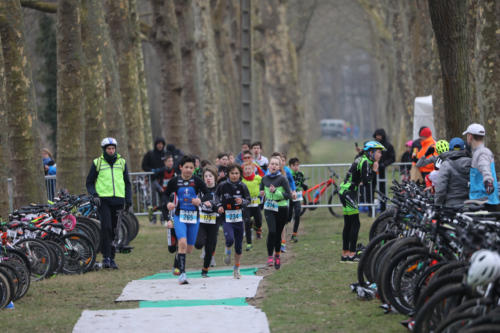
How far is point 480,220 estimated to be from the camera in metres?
8.21

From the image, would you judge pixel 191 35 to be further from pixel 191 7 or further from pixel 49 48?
pixel 49 48

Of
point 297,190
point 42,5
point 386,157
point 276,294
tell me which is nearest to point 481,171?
point 276,294

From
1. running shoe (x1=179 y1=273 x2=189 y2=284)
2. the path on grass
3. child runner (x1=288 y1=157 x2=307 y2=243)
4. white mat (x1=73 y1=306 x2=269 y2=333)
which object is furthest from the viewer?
child runner (x1=288 y1=157 x2=307 y2=243)

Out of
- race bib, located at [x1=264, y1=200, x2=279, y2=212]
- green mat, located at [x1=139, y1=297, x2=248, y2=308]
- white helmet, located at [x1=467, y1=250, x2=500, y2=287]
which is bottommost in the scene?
green mat, located at [x1=139, y1=297, x2=248, y2=308]

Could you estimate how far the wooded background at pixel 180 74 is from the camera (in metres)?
15.9

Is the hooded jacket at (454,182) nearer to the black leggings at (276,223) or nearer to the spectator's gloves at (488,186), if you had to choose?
the spectator's gloves at (488,186)

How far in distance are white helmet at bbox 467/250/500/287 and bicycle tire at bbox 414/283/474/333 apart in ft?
1.35

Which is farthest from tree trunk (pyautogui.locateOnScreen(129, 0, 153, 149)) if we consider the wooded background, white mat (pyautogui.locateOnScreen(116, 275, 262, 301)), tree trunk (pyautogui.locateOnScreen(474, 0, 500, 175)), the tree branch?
tree trunk (pyautogui.locateOnScreen(474, 0, 500, 175))

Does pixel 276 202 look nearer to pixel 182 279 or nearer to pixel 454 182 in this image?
pixel 182 279

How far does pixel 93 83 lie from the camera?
20062 mm

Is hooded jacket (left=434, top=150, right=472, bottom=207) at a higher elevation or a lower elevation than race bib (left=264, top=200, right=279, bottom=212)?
higher

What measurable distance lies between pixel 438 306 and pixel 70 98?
40.5 feet

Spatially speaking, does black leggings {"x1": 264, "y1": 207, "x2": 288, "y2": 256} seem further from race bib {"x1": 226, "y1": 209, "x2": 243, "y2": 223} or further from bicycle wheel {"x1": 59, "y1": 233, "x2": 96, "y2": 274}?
bicycle wheel {"x1": 59, "y1": 233, "x2": 96, "y2": 274}

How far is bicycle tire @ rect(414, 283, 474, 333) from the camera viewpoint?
7.48 m
